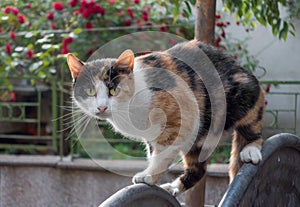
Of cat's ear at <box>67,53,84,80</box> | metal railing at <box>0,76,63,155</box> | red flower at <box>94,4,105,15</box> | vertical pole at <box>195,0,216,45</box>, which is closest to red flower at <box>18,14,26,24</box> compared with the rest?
metal railing at <box>0,76,63,155</box>

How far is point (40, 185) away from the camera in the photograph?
4.15m

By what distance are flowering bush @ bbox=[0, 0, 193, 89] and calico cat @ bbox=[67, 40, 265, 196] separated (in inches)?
84.0

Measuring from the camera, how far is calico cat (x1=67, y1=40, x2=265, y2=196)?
6.48 feet

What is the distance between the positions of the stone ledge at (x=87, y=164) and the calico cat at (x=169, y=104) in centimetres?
153

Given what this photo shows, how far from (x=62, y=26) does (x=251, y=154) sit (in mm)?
3025

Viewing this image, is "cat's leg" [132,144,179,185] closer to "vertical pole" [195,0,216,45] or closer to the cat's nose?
the cat's nose

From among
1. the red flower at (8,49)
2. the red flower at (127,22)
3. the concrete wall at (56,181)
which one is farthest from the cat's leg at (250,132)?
the red flower at (8,49)

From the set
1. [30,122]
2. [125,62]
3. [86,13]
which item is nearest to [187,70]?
[125,62]

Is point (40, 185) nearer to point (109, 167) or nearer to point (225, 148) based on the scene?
point (109, 167)

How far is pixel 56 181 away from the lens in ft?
13.6

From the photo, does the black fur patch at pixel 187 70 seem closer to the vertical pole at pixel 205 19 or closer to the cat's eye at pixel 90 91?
the cat's eye at pixel 90 91

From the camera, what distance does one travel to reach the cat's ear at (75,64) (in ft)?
6.48

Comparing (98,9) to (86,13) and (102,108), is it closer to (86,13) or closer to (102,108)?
(86,13)

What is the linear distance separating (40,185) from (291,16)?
2298mm
